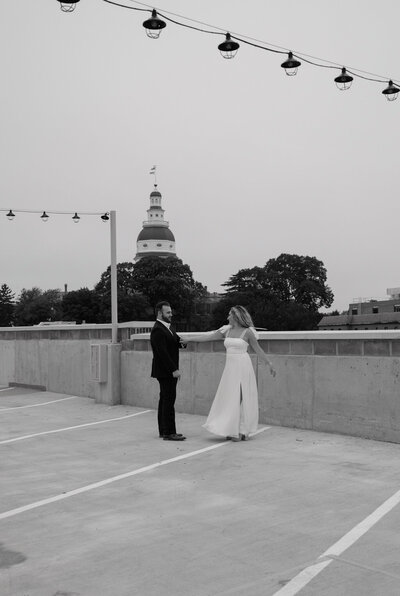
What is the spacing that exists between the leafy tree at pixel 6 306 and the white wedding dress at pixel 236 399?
107010mm

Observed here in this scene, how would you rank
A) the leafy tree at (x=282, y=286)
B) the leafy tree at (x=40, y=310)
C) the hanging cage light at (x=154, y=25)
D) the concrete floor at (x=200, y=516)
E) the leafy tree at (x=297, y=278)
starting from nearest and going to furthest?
the concrete floor at (x=200, y=516)
the hanging cage light at (x=154, y=25)
the leafy tree at (x=282, y=286)
the leafy tree at (x=297, y=278)
the leafy tree at (x=40, y=310)

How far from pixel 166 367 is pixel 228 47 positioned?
465cm

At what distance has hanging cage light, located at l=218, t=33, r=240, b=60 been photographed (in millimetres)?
9953

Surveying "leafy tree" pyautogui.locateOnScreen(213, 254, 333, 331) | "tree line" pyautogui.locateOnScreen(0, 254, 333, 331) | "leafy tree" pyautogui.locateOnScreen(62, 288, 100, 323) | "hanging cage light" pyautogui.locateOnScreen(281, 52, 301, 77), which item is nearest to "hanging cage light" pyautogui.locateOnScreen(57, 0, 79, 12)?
"hanging cage light" pyautogui.locateOnScreen(281, 52, 301, 77)

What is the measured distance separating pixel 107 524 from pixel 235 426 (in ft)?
11.8

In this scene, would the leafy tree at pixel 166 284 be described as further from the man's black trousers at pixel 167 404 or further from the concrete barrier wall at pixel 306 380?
the man's black trousers at pixel 167 404

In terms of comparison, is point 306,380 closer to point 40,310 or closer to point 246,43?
point 246,43

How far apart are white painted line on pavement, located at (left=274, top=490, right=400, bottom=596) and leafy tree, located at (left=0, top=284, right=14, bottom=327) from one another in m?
111

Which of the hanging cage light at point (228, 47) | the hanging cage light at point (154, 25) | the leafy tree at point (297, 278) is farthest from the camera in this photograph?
the leafy tree at point (297, 278)

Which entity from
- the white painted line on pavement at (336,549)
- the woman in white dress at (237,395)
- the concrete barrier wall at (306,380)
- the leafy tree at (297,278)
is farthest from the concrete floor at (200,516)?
the leafy tree at (297,278)

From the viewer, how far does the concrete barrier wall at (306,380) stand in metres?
8.54

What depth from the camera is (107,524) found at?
5.23 metres

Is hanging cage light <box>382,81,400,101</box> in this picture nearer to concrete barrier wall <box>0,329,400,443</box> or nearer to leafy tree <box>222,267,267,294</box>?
concrete barrier wall <box>0,329,400,443</box>

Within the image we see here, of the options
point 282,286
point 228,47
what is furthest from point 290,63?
point 282,286
